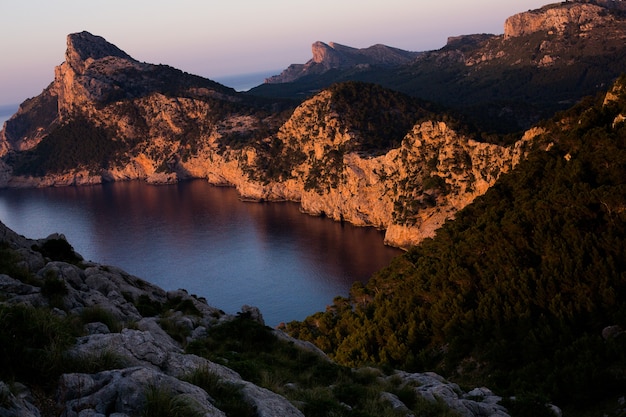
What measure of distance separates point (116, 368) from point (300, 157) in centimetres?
12536

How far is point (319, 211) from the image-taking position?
115625 mm

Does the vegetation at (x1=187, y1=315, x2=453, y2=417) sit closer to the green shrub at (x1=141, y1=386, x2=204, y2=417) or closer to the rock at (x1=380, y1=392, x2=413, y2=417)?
the rock at (x1=380, y1=392, x2=413, y2=417)

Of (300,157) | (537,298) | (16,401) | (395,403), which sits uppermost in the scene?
(300,157)

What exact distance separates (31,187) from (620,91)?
192646 millimetres

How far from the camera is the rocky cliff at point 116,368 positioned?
760 cm

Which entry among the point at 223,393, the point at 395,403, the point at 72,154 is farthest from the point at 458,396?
the point at 72,154

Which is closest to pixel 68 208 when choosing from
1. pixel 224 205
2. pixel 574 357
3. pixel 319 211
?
pixel 224 205

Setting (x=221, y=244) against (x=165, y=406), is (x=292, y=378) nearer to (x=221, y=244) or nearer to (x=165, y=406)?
(x=165, y=406)

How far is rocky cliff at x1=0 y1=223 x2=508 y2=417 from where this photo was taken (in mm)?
7598

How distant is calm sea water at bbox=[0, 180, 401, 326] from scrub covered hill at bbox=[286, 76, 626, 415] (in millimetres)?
35046

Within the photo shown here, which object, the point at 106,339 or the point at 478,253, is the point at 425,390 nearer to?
the point at 106,339

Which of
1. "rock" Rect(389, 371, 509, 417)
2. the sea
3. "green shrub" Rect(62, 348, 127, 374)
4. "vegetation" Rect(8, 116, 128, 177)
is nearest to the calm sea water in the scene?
the sea

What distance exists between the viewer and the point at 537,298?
25.3m

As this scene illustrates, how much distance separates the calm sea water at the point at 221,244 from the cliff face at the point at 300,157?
6169mm
